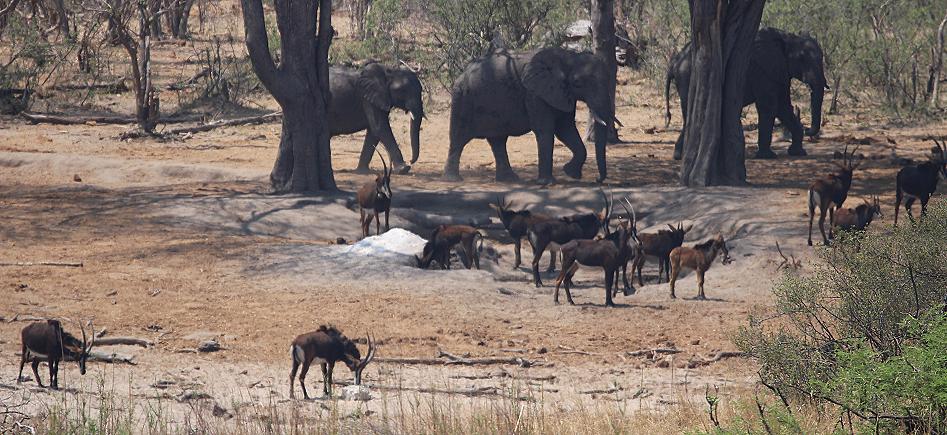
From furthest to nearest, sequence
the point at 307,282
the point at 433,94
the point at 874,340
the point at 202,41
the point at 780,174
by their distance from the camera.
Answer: the point at 202,41 → the point at 433,94 → the point at 780,174 → the point at 307,282 → the point at 874,340

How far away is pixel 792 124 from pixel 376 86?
711cm

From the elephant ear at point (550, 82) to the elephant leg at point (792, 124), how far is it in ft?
15.0

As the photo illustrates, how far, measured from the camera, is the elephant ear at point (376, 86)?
67.4 feet

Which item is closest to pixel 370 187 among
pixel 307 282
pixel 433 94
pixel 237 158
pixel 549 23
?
pixel 307 282

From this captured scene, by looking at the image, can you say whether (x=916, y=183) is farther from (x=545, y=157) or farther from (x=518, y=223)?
(x=545, y=157)

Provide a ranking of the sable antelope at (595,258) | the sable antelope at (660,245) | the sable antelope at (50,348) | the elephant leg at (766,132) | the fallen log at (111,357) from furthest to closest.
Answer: the elephant leg at (766,132)
the sable antelope at (660,245)
the sable antelope at (595,258)
the fallen log at (111,357)
the sable antelope at (50,348)

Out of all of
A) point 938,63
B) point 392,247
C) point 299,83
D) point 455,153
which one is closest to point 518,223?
point 392,247

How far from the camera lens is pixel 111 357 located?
33.0 feet

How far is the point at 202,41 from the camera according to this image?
3700cm

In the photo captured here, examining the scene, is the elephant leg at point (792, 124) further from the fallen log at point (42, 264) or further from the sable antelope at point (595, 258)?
the fallen log at point (42, 264)

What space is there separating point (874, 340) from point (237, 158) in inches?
591

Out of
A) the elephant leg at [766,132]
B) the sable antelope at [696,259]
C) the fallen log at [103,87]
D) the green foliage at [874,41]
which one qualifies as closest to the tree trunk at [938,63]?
the green foliage at [874,41]

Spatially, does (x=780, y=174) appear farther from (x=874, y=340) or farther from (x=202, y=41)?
(x=202, y=41)

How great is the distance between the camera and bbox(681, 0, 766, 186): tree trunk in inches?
669
